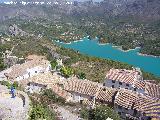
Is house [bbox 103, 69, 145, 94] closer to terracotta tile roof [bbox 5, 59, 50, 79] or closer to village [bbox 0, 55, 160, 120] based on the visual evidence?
village [bbox 0, 55, 160, 120]

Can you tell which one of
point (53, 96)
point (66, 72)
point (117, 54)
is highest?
point (53, 96)

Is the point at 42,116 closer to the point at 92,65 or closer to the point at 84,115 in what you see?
the point at 84,115

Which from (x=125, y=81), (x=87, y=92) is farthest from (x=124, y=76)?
(x=87, y=92)

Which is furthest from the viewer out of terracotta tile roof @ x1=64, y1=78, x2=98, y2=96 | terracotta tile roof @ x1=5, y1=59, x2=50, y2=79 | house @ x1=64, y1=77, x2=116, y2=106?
terracotta tile roof @ x1=5, y1=59, x2=50, y2=79

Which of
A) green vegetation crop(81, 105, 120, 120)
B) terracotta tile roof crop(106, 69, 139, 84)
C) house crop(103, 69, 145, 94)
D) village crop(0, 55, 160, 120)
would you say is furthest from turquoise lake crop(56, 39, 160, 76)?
green vegetation crop(81, 105, 120, 120)

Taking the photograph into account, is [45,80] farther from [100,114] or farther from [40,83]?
[100,114]

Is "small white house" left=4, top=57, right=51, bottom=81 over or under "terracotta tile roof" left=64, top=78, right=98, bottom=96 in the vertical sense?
under
